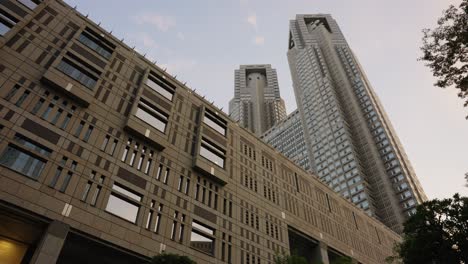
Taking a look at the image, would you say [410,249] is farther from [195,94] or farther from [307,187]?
[195,94]

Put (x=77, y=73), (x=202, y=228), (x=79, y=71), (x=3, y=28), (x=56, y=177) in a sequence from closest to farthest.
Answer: (x=56, y=177), (x=3, y=28), (x=77, y=73), (x=79, y=71), (x=202, y=228)

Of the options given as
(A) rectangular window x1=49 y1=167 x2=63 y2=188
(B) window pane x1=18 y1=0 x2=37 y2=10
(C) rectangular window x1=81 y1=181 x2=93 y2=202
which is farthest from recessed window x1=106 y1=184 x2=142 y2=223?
(B) window pane x1=18 y1=0 x2=37 y2=10

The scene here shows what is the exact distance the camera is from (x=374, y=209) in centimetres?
11031

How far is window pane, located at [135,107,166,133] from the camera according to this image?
40.7 m

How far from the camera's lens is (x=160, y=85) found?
46.9 m

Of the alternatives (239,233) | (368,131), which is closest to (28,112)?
(239,233)

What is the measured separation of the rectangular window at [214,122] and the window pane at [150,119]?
835 cm

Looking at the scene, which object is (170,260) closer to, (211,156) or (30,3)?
(211,156)

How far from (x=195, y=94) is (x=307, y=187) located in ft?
87.9

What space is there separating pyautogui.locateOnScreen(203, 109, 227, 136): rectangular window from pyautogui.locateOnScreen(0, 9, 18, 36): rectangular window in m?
25.4

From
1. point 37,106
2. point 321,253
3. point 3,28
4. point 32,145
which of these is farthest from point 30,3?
point 321,253

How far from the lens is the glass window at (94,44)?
137 feet

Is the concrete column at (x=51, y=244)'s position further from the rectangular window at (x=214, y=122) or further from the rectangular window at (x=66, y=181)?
the rectangular window at (x=214, y=122)

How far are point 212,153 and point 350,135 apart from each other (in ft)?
319
